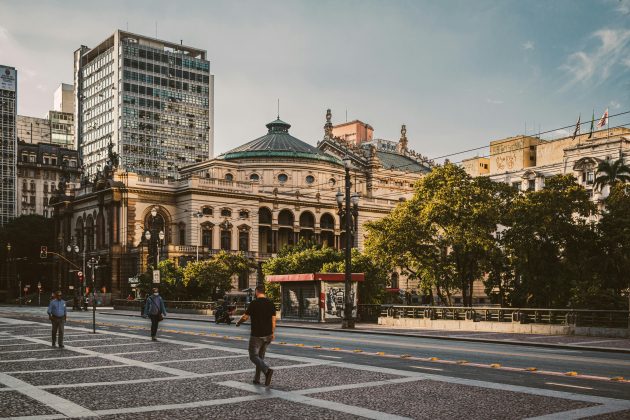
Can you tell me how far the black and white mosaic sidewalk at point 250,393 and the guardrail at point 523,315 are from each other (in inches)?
659

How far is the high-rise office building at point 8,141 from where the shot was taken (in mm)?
133875

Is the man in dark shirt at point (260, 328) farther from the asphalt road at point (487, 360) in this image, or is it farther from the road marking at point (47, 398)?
the asphalt road at point (487, 360)

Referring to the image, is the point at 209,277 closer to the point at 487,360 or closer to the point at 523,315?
the point at 523,315

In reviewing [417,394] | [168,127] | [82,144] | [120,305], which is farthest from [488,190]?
[82,144]

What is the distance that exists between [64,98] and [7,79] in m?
52.0

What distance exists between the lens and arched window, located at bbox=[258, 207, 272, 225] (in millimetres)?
97606

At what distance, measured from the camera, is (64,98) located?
18900 centimetres

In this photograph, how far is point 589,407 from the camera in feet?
38.1

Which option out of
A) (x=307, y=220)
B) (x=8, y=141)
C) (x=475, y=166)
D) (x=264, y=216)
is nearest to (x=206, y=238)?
(x=264, y=216)

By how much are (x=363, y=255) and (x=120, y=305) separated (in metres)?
35.4

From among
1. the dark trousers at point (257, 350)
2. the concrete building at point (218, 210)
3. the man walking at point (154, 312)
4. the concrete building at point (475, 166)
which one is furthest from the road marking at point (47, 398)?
the concrete building at point (475, 166)

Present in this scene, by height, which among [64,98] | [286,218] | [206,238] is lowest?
[206,238]

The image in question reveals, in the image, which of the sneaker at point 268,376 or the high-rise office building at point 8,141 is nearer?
the sneaker at point 268,376

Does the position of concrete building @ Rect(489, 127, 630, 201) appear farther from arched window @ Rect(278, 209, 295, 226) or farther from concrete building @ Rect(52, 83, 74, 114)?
concrete building @ Rect(52, 83, 74, 114)
